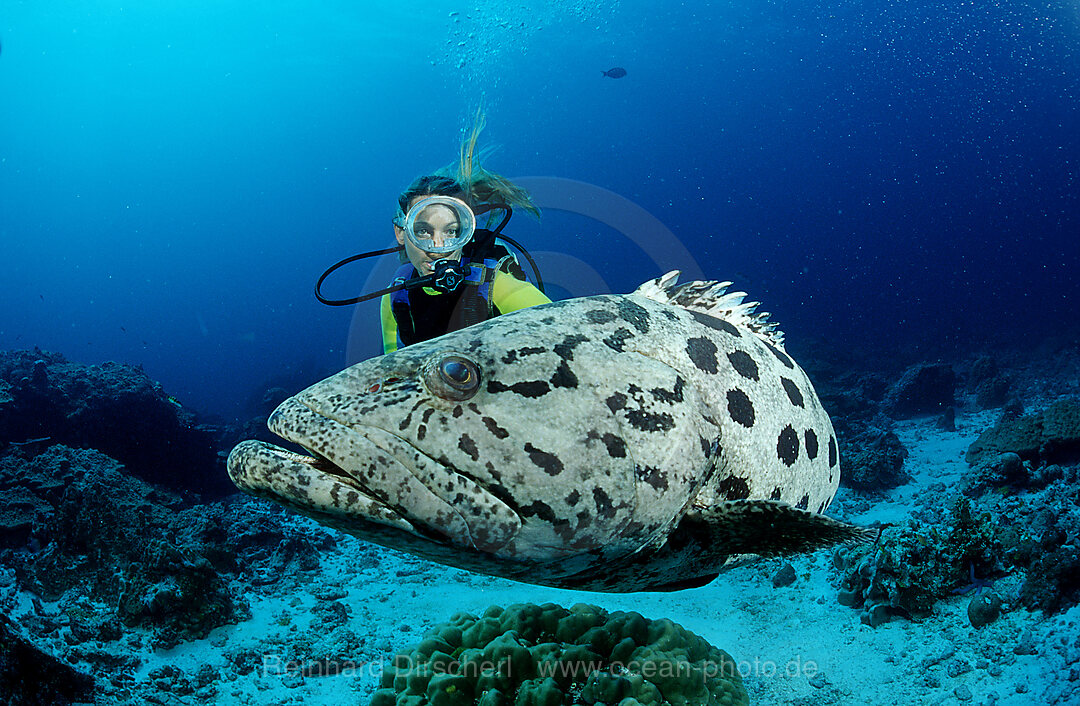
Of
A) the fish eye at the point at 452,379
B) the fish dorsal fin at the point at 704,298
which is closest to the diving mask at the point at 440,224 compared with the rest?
the fish dorsal fin at the point at 704,298

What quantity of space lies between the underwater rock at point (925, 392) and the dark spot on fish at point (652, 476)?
13816mm

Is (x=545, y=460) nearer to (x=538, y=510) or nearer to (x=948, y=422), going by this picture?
(x=538, y=510)

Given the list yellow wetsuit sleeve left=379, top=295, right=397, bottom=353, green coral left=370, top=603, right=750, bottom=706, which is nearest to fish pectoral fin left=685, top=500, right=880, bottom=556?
green coral left=370, top=603, right=750, bottom=706

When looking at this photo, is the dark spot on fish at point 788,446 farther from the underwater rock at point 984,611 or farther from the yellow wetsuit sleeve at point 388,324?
the underwater rock at point 984,611

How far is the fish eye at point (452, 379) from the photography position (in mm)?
1964

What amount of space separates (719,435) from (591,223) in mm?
133181

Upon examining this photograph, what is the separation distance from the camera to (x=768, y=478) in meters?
2.57

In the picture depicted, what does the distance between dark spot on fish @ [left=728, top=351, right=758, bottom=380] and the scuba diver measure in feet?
4.25

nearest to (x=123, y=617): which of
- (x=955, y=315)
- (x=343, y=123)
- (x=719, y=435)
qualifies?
(x=719, y=435)

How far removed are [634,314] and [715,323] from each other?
544mm

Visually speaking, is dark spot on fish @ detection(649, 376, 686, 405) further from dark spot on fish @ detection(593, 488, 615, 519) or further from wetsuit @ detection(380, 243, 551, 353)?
wetsuit @ detection(380, 243, 551, 353)

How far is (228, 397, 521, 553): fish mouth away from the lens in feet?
5.81

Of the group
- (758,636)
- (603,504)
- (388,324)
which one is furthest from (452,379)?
(758,636)

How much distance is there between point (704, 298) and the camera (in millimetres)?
2998
